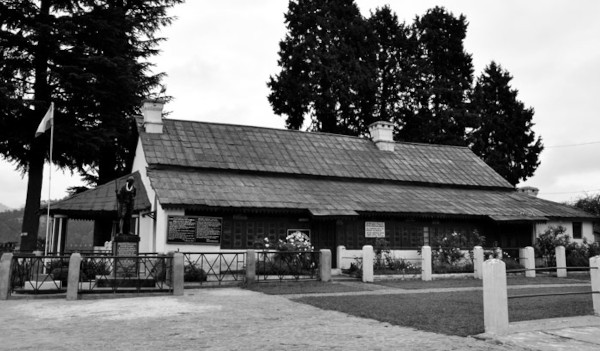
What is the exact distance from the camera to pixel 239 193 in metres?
21.7

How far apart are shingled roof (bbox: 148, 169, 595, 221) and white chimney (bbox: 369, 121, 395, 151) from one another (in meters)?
3.78

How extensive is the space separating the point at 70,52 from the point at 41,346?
23687 mm

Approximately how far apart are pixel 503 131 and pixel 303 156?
25506 millimetres

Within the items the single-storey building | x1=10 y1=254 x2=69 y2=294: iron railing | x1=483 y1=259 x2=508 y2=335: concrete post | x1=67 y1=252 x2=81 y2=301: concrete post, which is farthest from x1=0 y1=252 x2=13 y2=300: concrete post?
x1=483 y1=259 x2=508 y2=335: concrete post

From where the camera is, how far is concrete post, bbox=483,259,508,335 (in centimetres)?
875

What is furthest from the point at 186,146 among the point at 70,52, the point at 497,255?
the point at 497,255

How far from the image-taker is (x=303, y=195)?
23.1 m

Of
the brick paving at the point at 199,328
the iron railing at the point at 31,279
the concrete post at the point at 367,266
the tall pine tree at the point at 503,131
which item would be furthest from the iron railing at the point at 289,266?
the tall pine tree at the point at 503,131

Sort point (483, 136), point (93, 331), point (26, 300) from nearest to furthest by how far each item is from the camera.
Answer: point (93, 331), point (26, 300), point (483, 136)

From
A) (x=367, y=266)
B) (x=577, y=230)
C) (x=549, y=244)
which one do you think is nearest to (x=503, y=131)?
(x=577, y=230)

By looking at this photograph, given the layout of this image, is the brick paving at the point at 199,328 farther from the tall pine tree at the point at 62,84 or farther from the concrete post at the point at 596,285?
the tall pine tree at the point at 62,84

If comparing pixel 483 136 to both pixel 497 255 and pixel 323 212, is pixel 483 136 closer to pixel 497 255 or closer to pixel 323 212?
pixel 497 255

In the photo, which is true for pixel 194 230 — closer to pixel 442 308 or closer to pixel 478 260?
pixel 442 308

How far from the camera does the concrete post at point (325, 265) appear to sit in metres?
18.1
